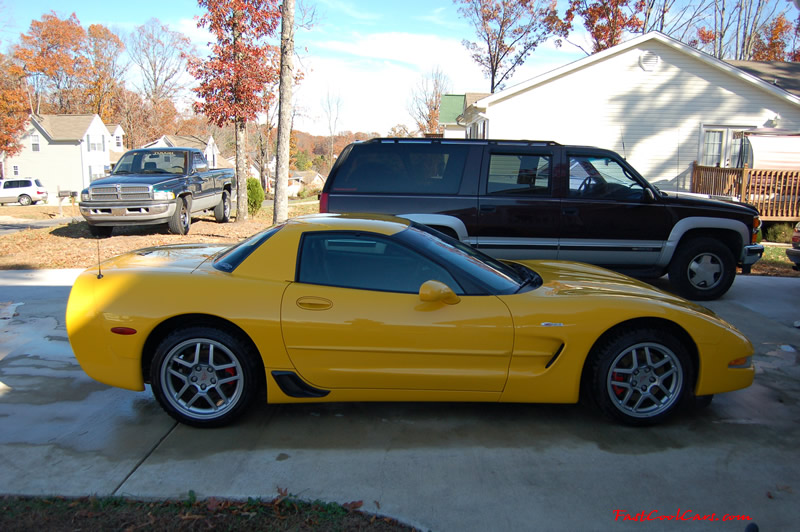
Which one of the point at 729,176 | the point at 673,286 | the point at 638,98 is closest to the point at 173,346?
the point at 673,286

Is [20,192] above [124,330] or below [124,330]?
above

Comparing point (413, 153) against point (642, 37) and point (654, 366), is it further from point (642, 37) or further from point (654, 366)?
point (642, 37)

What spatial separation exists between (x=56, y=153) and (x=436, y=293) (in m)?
61.1

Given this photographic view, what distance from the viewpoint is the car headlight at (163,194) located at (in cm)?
1222

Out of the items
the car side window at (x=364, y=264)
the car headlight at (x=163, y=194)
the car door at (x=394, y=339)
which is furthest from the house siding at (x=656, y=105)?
the car door at (x=394, y=339)

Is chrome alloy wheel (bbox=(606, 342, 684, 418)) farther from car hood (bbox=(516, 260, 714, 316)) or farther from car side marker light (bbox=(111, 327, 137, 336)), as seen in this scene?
car side marker light (bbox=(111, 327, 137, 336))

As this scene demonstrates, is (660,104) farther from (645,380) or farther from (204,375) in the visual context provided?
(204,375)

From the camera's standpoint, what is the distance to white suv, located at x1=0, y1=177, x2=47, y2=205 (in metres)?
40.8

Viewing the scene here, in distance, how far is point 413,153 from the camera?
707cm

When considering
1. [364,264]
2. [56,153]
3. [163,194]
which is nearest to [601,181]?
[364,264]

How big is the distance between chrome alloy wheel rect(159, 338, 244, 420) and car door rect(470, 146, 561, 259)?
401 centimetres

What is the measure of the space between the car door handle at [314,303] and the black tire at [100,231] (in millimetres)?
10811

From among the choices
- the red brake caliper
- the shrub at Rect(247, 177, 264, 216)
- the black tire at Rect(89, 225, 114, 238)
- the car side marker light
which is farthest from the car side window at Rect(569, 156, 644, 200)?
the shrub at Rect(247, 177, 264, 216)

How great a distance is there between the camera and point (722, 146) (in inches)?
744
